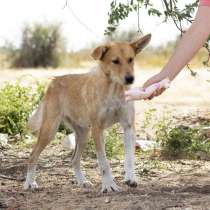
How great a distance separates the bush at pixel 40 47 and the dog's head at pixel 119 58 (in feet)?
86.0

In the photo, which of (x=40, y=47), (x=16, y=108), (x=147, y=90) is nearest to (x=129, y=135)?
(x=147, y=90)

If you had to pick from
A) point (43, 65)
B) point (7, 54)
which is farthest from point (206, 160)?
point (7, 54)

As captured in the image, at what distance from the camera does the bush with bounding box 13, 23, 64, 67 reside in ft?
113

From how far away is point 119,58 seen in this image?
25.9 ft

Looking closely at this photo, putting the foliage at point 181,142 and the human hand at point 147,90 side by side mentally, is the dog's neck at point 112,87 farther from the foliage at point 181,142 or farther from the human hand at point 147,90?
the human hand at point 147,90

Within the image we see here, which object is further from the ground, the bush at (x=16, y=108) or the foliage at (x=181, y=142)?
the bush at (x=16, y=108)

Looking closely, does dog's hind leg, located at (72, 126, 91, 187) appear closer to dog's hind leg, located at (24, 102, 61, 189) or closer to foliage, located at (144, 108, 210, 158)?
dog's hind leg, located at (24, 102, 61, 189)

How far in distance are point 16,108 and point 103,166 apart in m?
4.63

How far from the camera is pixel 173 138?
1042cm

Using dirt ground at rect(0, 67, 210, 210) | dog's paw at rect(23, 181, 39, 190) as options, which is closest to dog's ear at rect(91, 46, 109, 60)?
dirt ground at rect(0, 67, 210, 210)

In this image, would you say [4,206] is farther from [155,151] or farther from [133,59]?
[155,151]

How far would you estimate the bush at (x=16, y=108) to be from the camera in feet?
39.8

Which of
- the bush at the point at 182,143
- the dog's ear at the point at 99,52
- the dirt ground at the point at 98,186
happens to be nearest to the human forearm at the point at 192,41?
the dirt ground at the point at 98,186

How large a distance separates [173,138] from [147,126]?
6.21 ft
